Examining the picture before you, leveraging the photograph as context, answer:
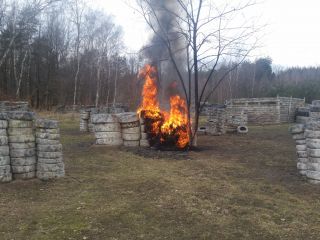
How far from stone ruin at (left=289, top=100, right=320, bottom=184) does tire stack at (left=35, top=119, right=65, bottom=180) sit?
5.61 m

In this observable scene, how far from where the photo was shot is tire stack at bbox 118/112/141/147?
13.6m

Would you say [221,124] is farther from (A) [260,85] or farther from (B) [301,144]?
(A) [260,85]

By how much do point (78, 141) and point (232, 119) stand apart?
890cm

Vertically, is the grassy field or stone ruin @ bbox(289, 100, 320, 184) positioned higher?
stone ruin @ bbox(289, 100, 320, 184)

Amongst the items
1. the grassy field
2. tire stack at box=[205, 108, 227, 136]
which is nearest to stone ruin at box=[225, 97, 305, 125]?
tire stack at box=[205, 108, 227, 136]

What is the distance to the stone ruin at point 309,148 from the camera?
823cm

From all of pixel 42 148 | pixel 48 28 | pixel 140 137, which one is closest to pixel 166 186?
pixel 42 148

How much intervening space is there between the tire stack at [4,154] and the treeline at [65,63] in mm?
30498

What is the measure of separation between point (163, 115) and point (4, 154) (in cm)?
753

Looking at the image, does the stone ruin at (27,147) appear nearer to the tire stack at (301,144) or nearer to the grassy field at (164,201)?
the grassy field at (164,201)

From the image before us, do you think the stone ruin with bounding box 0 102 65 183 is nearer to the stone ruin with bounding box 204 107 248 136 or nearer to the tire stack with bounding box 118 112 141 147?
the tire stack with bounding box 118 112 141 147

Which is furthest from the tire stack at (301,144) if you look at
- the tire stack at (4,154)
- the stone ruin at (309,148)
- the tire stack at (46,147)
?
the tire stack at (4,154)

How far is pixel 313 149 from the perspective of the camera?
27.0 feet

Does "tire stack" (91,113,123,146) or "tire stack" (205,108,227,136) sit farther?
"tire stack" (205,108,227,136)
